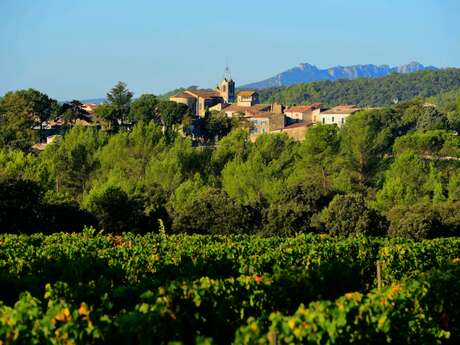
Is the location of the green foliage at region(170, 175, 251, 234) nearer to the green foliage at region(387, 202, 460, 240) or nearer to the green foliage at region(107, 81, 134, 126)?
the green foliage at region(387, 202, 460, 240)

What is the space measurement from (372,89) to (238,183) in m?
146

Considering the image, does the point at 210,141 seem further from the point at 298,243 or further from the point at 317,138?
the point at 298,243

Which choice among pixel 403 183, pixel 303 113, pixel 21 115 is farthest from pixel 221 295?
pixel 303 113

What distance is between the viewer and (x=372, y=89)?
179250mm

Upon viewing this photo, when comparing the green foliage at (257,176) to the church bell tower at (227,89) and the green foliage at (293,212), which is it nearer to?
the green foliage at (293,212)

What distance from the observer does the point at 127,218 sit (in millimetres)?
27047

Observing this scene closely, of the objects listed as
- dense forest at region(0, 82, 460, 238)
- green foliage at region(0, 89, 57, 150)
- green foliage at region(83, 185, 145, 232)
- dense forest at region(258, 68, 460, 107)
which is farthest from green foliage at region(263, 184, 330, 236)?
dense forest at region(258, 68, 460, 107)

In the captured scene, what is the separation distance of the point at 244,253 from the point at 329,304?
7.11 m

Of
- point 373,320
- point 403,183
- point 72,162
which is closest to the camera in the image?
point 373,320

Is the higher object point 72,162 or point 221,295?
point 72,162

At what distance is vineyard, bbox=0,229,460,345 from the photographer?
736cm

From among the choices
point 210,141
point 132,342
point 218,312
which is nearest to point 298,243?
point 218,312

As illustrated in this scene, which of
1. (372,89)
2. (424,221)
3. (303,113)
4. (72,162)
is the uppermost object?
(372,89)

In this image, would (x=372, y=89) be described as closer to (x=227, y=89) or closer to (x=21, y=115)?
(x=227, y=89)
